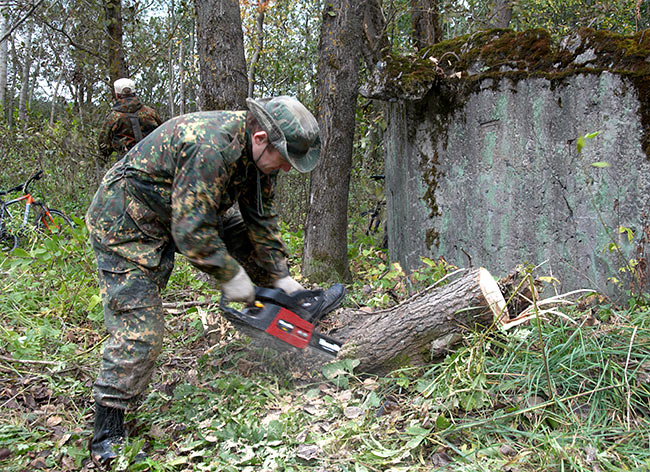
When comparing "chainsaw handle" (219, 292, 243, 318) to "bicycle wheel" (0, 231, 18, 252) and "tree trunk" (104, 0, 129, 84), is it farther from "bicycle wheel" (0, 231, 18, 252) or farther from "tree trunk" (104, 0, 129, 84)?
"tree trunk" (104, 0, 129, 84)

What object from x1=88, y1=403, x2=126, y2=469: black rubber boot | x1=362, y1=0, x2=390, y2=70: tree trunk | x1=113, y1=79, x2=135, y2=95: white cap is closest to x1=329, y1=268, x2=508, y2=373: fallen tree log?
x1=88, y1=403, x2=126, y2=469: black rubber boot

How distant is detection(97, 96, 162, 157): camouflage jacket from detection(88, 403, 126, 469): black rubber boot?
439 centimetres

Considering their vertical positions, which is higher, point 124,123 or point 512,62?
point 124,123

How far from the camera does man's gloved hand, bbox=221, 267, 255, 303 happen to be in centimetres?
260

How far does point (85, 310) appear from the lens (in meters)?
4.41

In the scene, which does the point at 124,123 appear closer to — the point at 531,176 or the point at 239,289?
the point at 239,289

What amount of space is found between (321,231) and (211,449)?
Result: 2916mm

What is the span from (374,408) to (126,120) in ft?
16.7

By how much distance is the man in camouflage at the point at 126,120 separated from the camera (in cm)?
612

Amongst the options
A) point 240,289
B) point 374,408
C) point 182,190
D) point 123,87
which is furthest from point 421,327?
point 123,87

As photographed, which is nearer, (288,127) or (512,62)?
(288,127)

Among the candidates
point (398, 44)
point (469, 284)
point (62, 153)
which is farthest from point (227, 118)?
point (398, 44)

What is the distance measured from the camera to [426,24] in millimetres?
7199

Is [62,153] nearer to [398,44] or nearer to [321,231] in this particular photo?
[321,231]
